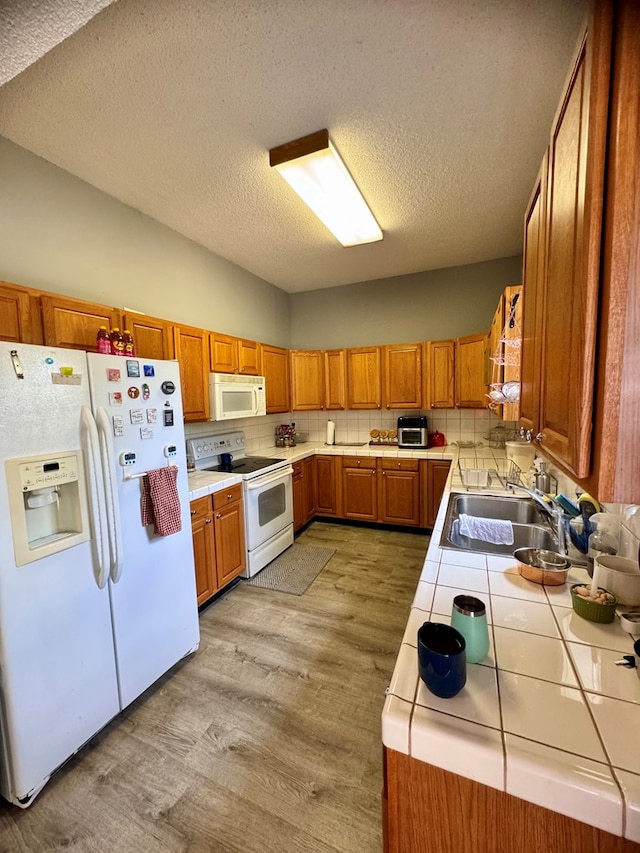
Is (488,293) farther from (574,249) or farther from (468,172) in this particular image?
(574,249)

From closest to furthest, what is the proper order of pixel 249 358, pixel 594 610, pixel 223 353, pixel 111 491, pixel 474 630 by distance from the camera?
pixel 474 630
pixel 594 610
pixel 111 491
pixel 223 353
pixel 249 358

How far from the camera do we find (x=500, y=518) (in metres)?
2.01

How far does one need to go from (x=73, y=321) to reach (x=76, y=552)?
119 cm

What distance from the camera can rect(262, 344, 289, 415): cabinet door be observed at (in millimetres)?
3625

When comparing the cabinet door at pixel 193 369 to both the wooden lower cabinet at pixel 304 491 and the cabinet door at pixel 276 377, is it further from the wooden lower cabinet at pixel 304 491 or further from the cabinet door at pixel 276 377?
the wooden lower cabinet at pixel 304 491

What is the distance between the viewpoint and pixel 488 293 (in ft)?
11.7

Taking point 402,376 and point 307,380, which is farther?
point 307,380

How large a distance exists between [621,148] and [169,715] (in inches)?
96.7

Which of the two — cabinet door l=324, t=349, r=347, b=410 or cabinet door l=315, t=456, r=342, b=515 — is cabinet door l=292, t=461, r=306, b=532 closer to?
cabinet door l=315, t=456, r=342, b=515

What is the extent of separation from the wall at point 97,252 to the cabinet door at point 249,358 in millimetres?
306

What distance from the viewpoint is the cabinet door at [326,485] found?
3.91 meters

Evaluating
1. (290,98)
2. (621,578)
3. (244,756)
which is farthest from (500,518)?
(290,98)

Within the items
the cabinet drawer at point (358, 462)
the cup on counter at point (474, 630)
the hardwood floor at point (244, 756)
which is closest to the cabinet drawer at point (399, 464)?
the cabinet drawer at point (358, 462)

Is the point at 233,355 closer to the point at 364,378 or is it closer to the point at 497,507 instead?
the point at 364,378
